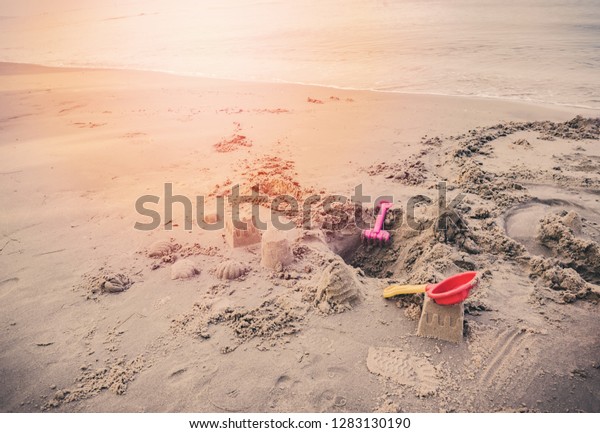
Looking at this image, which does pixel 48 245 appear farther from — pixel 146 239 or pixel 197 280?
pixel 197 280

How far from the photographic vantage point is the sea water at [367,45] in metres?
8.84

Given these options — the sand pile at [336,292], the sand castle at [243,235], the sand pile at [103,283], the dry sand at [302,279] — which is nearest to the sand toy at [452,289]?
the dry sand at [302,279]

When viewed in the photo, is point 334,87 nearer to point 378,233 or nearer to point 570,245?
point 378,233

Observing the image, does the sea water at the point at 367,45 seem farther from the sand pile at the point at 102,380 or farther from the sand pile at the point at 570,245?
the sand pile at the point at 102,380

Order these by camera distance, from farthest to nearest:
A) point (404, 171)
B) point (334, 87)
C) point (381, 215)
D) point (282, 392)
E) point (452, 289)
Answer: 1. point (334, 87)
2. point (404, 171)
3. point (381, 215)
4. point (452, 289)
5. point (282, 392)

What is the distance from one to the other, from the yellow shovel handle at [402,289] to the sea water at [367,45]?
6.60 metres

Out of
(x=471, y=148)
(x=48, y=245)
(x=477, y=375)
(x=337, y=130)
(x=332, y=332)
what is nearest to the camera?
(x=477, y=375)

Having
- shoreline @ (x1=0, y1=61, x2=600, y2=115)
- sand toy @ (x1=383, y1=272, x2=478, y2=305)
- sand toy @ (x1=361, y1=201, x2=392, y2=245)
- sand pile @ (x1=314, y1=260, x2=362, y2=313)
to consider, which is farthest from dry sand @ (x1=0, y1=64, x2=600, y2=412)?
shoreline @ (x1=0, y1=61, x2=600, y2=115)

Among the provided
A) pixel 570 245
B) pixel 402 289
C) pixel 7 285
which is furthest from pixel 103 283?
pixel 570 245

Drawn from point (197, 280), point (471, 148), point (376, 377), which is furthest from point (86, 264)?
point (471, 148)

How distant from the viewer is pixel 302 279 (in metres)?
2.68

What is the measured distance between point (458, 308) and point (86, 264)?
2.59 metres

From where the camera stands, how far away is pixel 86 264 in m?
2.93

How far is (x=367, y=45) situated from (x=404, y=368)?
42.4 ft
